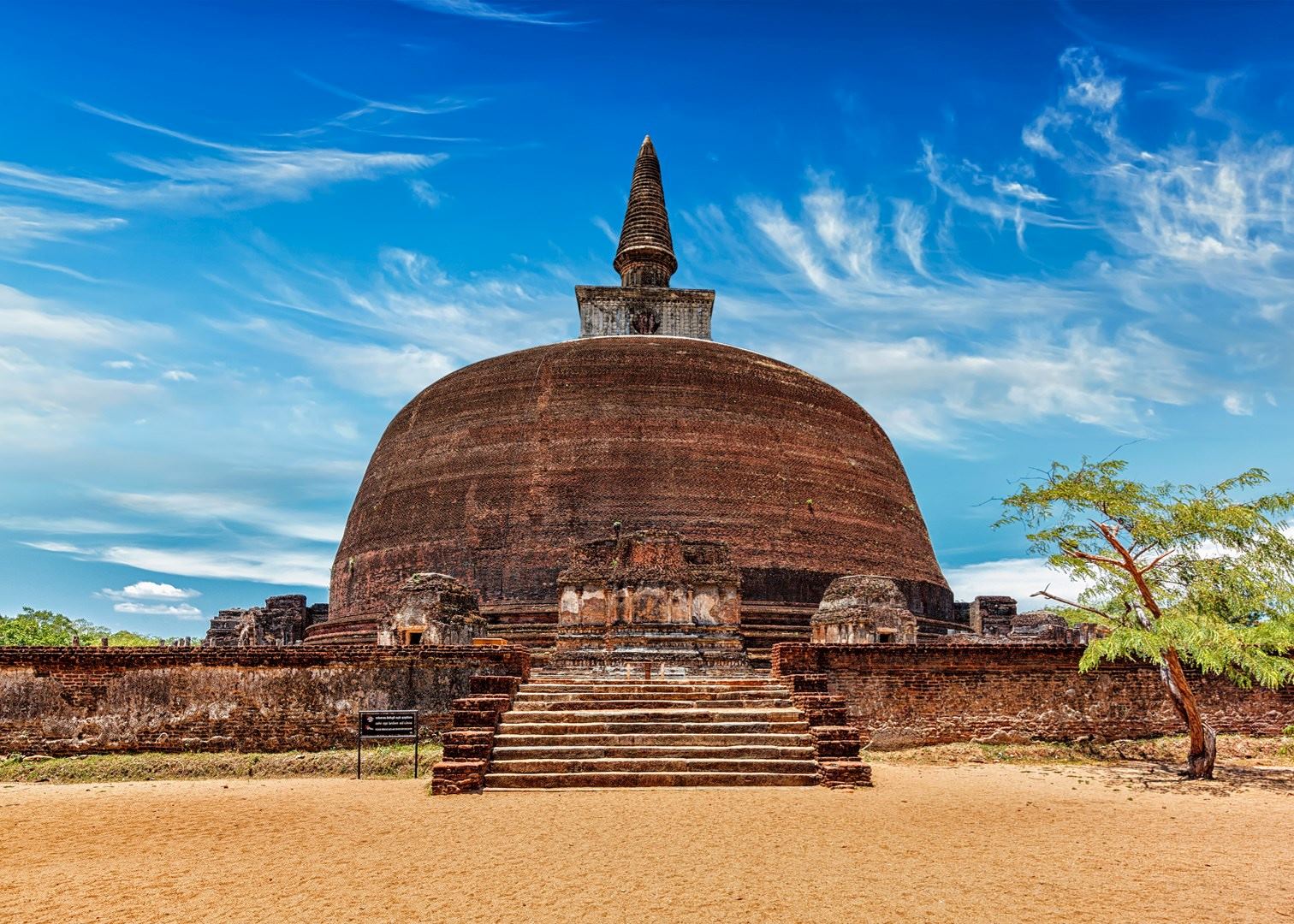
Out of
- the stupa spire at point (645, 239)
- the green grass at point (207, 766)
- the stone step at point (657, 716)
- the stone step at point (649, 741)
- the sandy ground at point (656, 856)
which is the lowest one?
the green grass at point (207, 766)

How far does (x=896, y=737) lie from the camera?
1163 cm

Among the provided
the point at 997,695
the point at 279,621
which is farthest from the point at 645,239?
the point at 997,695

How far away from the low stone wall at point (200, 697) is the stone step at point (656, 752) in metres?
2.24

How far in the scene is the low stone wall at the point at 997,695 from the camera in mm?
11664

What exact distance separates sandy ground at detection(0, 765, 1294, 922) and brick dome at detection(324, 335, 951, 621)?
345 inches

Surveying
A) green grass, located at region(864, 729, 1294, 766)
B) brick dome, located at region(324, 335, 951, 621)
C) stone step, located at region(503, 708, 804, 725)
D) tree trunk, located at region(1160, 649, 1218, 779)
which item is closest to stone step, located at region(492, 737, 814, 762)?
stone step, located at region(503, 708, 804, 725)

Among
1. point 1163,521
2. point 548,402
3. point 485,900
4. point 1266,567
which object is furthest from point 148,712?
point 1266,567

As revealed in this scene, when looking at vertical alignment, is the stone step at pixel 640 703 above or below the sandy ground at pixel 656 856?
above

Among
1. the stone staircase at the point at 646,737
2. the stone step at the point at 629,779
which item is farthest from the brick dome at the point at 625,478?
the stone step at the point at 629,779

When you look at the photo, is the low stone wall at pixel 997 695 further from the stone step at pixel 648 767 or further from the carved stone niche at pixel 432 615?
the carved stone niche at pixel 432 615

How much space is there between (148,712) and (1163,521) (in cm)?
1168

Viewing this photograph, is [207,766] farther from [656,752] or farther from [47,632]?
[47,632]

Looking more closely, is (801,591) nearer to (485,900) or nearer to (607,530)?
(607,530)

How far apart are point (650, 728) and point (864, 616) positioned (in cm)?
675
